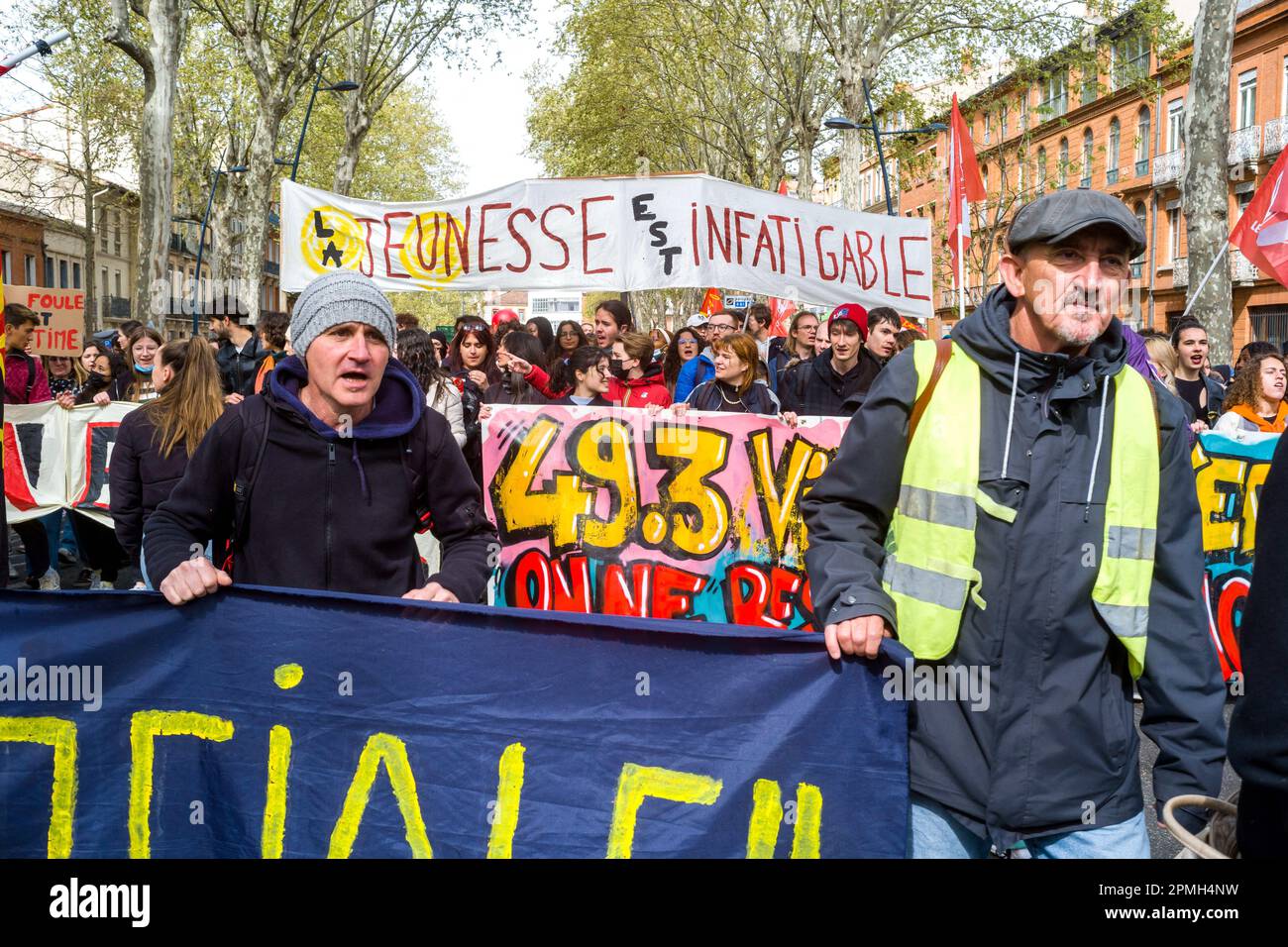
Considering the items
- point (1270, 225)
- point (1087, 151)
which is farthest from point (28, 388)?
point (1087, 151)

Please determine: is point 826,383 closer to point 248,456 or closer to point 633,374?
point 633,374

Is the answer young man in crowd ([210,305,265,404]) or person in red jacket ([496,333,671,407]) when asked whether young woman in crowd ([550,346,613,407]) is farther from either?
young man in crowd ([210,305,265,404])

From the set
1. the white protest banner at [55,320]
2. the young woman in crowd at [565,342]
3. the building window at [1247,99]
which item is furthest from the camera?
the building window at [1247,99]

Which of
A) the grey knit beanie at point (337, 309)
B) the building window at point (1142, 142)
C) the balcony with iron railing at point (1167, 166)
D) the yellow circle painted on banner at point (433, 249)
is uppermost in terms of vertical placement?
the building window at point (1142, 142)

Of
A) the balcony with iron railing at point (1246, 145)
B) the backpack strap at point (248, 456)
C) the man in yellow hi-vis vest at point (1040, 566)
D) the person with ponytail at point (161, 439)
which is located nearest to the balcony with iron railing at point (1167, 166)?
the balcony with iron railing at point (1246, 145)

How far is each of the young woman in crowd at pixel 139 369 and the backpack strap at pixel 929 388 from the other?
7449 millimetres

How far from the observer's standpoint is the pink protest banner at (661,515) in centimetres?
695

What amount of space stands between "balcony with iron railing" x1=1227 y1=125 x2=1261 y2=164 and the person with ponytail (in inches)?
1523

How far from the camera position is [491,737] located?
9.74ft

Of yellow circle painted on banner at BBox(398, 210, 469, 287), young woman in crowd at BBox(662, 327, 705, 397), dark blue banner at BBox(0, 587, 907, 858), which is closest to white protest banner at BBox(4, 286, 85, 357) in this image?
yellow circle painted on banner at BBox(398, 210, 469, 287)

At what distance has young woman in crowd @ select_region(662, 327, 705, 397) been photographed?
10086mm

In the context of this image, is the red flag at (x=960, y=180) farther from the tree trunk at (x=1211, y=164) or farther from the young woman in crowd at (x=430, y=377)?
the young woman in crowd at (x=430, y=377)

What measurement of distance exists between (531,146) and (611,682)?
51608mm
